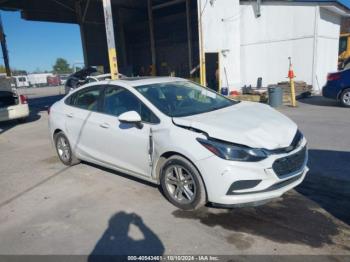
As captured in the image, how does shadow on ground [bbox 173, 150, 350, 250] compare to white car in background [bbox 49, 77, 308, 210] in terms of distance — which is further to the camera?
white car in background [bbox 49, 77, 308, 210]

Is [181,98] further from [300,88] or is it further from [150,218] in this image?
[300,88]

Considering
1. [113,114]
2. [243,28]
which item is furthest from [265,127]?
[243,28]

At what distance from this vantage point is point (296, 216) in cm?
362

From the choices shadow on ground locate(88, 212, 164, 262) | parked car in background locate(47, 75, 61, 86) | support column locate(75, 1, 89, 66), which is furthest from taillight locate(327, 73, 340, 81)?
parked car in background locate(47, 75, 61, 86)

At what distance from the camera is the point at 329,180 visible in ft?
14.8

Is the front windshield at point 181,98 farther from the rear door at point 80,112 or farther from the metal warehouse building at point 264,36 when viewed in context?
the metal warehouse building at point 264,36

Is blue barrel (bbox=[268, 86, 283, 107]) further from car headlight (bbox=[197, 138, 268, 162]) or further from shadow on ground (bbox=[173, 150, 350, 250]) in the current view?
car headlight (bbox=[197, 138, 268, 162])

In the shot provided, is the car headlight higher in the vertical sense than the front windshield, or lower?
lower

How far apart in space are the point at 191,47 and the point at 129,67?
6353mm

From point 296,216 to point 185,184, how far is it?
1.35m

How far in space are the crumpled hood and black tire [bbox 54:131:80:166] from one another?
2.81 meters

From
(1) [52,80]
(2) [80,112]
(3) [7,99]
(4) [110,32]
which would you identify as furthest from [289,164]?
(1) [52,80]

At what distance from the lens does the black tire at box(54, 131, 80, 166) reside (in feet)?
19.2

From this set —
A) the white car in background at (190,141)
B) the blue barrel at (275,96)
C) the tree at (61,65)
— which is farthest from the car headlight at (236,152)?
the tree at (61,65)
